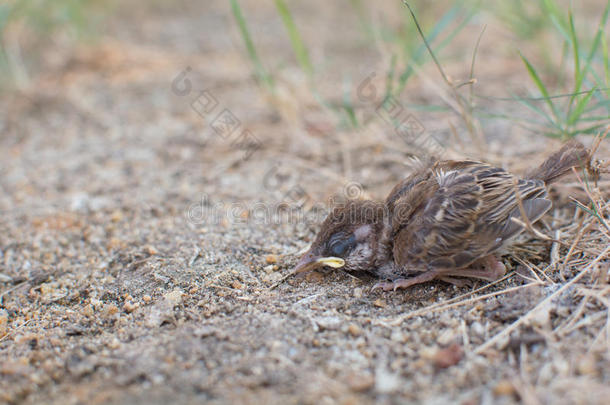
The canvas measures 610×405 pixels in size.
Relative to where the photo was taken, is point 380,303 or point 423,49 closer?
point 380,303

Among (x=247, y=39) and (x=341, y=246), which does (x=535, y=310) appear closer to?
(x=341, y=246)

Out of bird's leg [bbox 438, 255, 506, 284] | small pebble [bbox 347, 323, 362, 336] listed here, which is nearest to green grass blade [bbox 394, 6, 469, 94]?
bird's leg [bbox 438, 255, 506, 284]

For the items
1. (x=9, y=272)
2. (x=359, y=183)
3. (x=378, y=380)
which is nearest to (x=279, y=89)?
(x=359, y=183)

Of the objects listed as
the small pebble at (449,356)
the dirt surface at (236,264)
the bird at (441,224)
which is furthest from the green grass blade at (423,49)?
the small pebble at (449,356)

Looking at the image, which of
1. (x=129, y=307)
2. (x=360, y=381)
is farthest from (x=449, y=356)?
(x=129, y=307)

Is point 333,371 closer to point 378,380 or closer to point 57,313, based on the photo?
point 378,380

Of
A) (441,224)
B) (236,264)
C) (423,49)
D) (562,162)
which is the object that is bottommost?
(236,264)
